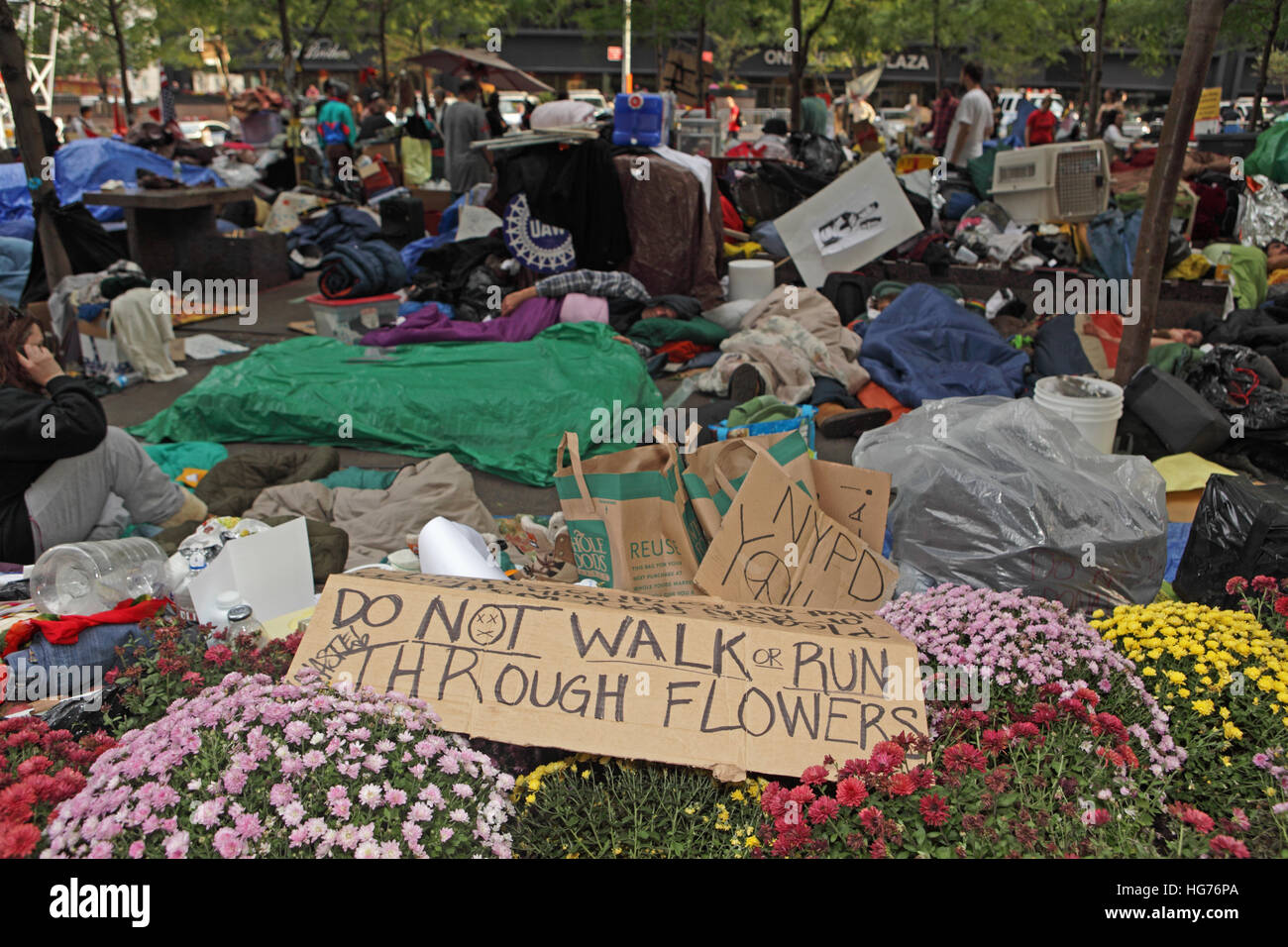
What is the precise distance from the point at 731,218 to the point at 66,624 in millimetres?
9050

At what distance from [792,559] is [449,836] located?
4.89 ft

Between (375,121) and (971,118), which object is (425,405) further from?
(375,121)

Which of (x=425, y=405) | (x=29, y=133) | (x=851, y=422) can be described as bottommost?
(x=851, y=422)

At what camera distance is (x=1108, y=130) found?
1670 cm

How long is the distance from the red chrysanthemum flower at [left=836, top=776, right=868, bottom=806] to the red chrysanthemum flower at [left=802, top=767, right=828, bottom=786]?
50mm

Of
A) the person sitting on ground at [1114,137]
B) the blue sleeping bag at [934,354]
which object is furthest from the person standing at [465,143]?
the person sitting on ground at [1114,137]

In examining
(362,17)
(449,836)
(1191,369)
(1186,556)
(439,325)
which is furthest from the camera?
(362,17)

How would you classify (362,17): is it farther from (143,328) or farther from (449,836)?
(449,836)

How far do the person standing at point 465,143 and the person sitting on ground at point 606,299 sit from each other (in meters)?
5.74

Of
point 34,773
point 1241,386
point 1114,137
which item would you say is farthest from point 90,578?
point 1114,137

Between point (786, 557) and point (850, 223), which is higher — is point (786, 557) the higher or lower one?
the lower one

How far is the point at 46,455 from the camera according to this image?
338 centimetres

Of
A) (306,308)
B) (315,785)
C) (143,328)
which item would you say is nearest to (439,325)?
(143,328)

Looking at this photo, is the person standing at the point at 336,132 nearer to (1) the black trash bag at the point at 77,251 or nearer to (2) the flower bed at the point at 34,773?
(1) the black trash bag at the point at 77,251
